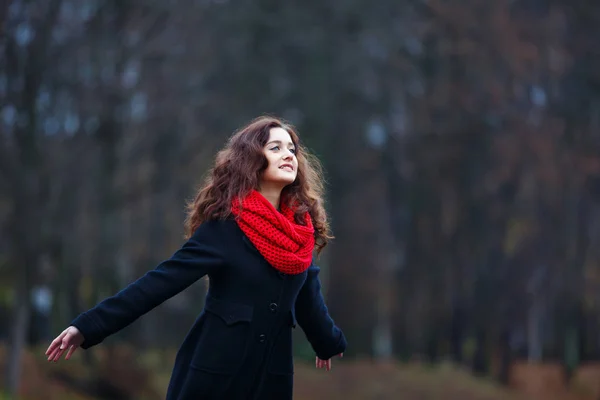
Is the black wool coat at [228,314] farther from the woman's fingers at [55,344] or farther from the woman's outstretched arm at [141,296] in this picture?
the woman's fingers at [55,344]

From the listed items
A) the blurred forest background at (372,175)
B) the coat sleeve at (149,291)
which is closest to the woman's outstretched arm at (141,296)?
the coat sleeve at (149,291)

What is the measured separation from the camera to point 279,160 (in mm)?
4012

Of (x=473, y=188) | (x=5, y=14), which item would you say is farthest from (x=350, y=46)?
(x=5, y=14)

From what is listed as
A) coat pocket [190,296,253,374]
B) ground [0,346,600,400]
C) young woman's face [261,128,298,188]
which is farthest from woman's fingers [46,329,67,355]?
ground [0,346,600,400]

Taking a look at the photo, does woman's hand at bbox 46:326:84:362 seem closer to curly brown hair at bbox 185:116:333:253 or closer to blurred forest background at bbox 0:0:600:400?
curly brown hair at bbox 185:116:333:253

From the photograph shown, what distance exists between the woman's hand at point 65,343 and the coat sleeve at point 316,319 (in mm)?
1079

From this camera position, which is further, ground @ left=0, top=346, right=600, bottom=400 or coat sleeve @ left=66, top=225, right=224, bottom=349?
→ ground @ left=0, top=346, right=600, bottom=400

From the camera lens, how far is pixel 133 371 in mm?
15016

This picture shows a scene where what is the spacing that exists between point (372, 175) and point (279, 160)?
14002mm

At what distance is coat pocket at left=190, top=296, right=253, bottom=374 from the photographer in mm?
3764

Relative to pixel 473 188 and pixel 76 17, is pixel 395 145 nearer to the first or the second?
pixel 473 188

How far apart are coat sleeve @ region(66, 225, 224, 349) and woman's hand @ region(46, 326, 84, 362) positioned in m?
0.02

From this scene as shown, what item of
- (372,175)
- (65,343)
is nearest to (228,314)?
(65,343)

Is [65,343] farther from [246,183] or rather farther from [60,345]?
[246,183]
